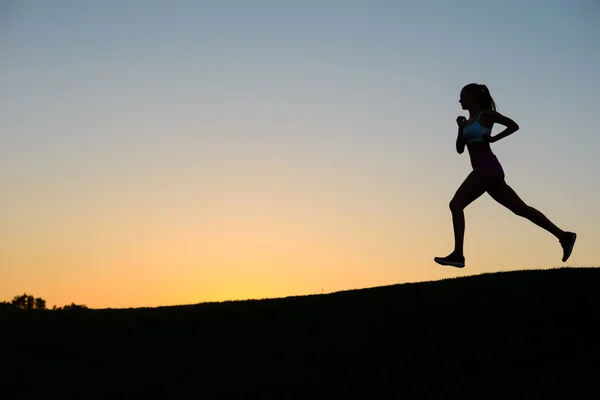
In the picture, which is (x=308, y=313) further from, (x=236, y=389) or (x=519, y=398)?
(x=519, y=398)

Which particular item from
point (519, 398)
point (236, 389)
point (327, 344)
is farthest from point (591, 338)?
point (236, 389)

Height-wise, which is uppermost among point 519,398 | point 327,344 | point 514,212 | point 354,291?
point 514,212

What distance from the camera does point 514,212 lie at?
50.8 feet

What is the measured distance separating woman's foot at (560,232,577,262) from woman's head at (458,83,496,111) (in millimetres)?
2760

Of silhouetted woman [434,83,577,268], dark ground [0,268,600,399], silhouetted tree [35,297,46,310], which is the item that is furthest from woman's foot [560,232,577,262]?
silhouetted tree [35,297,46,310]

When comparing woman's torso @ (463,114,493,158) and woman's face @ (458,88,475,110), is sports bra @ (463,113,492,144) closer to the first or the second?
woman's torso @ (463,114,493,158)

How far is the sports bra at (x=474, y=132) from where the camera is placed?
15.4 m

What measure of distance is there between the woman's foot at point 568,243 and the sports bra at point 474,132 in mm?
2415

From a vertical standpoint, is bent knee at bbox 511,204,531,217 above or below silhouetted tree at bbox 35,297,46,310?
below

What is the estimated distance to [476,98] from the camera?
15.8 meters

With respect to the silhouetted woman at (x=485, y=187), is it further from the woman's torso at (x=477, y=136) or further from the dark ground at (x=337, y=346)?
the dark ground at (x=337, y=346)

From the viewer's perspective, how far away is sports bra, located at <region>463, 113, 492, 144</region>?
15352mm

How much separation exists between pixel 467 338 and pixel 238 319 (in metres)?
4.30

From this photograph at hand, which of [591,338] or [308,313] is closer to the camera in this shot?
[591,338]
